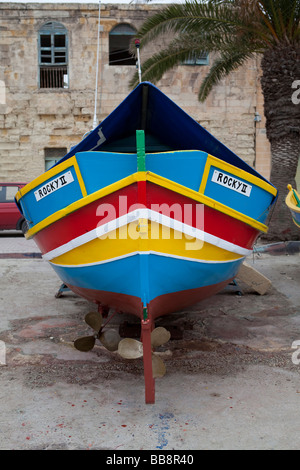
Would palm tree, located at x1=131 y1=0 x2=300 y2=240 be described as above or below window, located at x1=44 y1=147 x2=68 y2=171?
above

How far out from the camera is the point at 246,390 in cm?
327

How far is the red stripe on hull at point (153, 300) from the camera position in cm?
353

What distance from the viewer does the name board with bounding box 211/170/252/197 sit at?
366 cm

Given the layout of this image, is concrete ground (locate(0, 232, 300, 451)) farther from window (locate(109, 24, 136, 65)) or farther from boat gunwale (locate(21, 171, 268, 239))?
window (locate(109, 24, 136, 65))

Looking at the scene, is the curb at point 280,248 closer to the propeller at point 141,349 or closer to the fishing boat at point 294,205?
the fishing boat at point 294,205

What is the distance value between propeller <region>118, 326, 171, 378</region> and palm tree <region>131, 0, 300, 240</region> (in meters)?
7.64

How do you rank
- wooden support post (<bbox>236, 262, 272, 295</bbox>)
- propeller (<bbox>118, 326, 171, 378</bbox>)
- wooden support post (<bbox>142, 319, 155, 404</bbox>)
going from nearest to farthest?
wooden support post (<bbox>142, 319, 155, 404</bbox>)
propeller (<bbox>118, 326, 171, 378</bbox>)
wooden support post (<bbox>236, 262, 272, 295</bbox>)

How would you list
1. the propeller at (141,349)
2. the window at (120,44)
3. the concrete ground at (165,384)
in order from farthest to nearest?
the window at (120,44), the propeller at (141,349), the concrete ground at (165,384)

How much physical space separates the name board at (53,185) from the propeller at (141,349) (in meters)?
1.32

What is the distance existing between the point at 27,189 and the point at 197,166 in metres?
1.61

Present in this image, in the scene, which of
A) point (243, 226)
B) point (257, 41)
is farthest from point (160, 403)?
point (257, 41)

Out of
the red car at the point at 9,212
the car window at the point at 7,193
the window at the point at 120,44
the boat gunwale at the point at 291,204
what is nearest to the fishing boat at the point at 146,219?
the boat gunwale at the point at 291,204

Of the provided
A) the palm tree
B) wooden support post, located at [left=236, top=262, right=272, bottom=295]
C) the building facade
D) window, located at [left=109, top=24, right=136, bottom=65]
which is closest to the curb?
the palm tree
